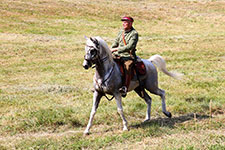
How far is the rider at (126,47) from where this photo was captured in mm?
8695

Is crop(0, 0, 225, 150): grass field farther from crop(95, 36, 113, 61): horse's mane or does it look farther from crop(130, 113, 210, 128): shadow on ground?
crop(95, 36, 113, 61): horse's mane

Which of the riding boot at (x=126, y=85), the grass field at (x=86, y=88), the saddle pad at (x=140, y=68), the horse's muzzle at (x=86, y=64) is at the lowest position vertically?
the grass field at (x=86, y=88)

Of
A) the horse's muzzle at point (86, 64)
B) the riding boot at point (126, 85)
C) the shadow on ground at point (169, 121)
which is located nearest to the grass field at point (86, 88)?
the shadow on ground at point (169, 121)

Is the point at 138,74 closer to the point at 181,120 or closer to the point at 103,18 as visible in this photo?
the point at 181,120

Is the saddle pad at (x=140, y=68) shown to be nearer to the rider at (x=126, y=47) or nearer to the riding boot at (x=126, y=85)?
the rider at (x=126, y=47)

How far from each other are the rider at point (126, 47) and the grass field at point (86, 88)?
1346 mm

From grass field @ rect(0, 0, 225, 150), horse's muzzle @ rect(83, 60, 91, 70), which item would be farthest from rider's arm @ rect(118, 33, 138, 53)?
grass field @ rect(0, 0, 225, 150)

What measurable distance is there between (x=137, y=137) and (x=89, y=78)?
8396 millimetres

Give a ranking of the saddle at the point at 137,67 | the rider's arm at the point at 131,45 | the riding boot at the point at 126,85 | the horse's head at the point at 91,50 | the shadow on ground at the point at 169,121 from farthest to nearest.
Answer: the shadow on ground at the point at 169,121
the saddle at the point at 137,67
the rider's arm at the point at 131,45
the riding boot at the point at 126,85
the horse's head at the point at 91,50

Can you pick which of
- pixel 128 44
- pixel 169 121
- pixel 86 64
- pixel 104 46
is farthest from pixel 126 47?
pixel 169 121

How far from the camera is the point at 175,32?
35938 mm

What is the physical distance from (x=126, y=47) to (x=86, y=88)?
5.70 metres

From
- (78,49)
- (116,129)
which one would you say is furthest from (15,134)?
(78,49)

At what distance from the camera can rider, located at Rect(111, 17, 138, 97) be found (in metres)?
8.70
